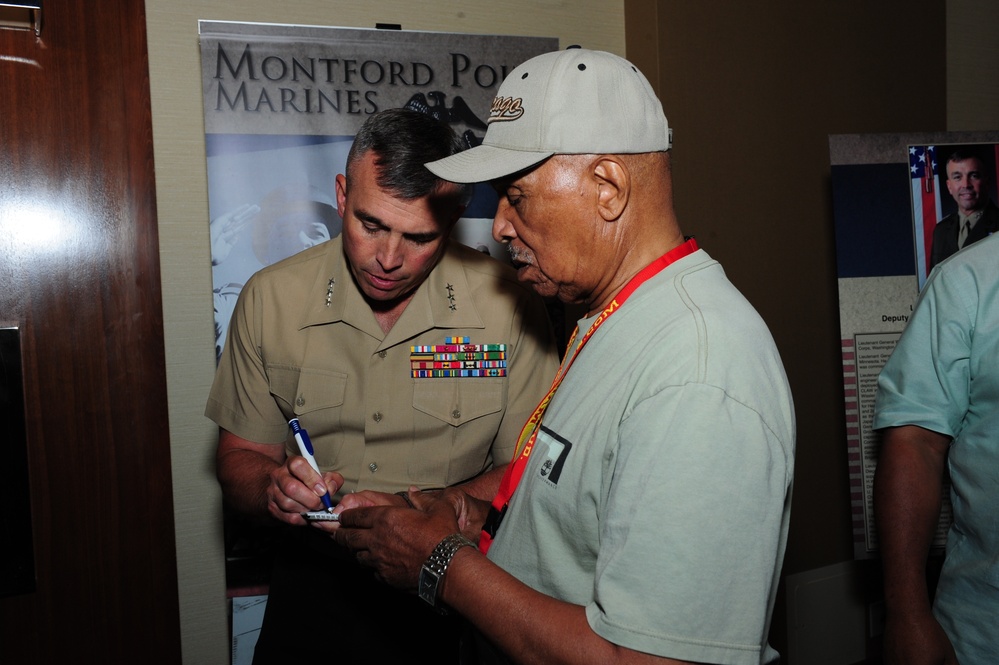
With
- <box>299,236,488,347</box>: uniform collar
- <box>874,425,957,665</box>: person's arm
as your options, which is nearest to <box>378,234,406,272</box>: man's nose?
<box>299,236,488,347</box>: uniform collar

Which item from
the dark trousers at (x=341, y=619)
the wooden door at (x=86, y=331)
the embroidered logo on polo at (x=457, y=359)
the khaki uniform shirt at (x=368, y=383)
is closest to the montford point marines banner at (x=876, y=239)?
the khaki uniform shirt at (x=368, y=383)

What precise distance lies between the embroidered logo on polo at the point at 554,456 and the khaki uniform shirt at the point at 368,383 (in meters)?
0.84

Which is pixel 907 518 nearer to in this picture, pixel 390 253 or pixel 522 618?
pixel 522 618

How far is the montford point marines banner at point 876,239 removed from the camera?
244 cm

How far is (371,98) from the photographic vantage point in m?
2.44

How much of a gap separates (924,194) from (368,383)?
6.28ft

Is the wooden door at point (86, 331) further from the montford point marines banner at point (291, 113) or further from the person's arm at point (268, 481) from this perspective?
the person's arm at point (268, 481)

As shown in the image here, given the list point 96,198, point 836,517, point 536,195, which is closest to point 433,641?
point 536,195

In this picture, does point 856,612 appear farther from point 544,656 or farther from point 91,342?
point 91,342

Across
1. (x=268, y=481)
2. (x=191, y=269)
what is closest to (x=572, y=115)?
(x=268, y=481)

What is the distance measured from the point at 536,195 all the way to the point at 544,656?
67cm

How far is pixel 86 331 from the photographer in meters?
2.29

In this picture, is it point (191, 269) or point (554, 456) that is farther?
point (191, 269)

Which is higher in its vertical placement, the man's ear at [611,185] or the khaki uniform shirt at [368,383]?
the man's ear at [611,185]
